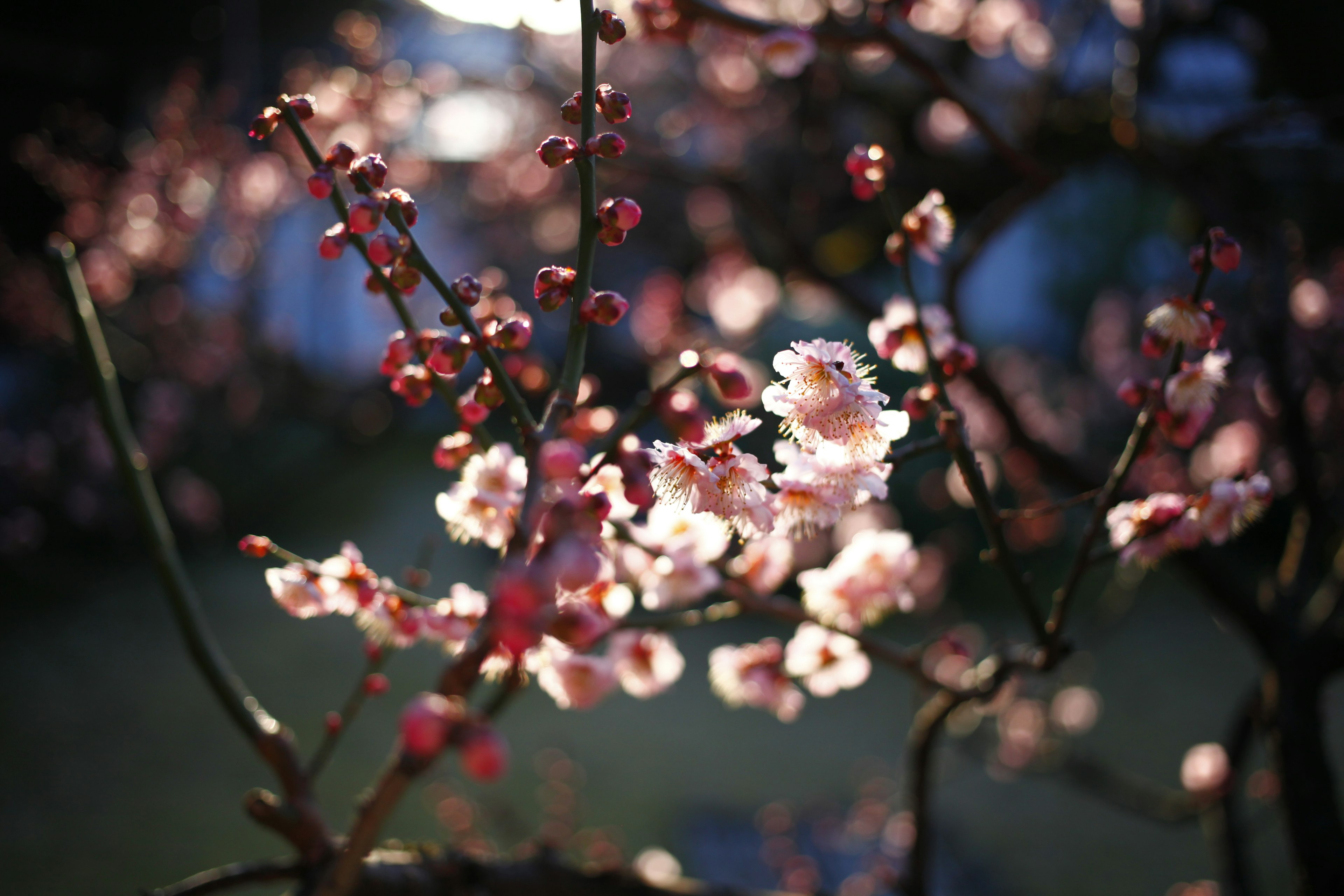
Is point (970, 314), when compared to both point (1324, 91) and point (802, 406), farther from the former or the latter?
point (802, 406)

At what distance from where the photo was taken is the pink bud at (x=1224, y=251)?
670mm

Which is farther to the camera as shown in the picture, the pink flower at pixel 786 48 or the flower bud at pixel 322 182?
the pink flower at pixel 786 48

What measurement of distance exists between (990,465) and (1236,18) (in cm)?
184

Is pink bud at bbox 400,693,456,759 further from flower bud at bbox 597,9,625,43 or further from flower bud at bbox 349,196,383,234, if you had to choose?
flower bud at bbox 597,9,625,43

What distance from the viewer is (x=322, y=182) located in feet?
1.87

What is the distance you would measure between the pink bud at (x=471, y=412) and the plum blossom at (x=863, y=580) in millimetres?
529

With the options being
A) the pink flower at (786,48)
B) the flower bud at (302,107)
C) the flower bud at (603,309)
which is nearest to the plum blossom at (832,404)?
the flower bud at (603,309)

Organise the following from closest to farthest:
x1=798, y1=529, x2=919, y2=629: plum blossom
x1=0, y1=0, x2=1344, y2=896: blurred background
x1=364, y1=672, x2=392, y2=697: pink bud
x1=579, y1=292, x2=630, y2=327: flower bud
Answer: x1=579, y1=292, x2=630, y2=327: flower bud → x1=364, y1=672, x2=392, y2=697: pink bud → x1=798, y1=529, x2=919, y2=629: plum blossom → x1=0, y1=0, x2=1344, y2=896: blurred background

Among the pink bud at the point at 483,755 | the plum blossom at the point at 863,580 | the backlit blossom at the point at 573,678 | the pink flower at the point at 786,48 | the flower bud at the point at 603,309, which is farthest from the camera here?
the pink flower at the point at 786,48

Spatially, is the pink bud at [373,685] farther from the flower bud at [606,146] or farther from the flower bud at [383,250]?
the flower bud at [606,146]

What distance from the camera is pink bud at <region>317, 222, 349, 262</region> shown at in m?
0.59

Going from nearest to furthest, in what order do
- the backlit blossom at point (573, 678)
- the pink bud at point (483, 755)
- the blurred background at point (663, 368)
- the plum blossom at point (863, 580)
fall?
the pink bud at point (483, 755), the backlit blossom at point (573, 678), the plum blossom at point (863, 580), the blurred background at point (663, 368)

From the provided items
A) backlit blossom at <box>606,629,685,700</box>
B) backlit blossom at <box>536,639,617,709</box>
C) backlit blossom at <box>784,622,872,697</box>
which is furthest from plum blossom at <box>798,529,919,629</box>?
backlit blossom at <box>536,639,617,709</box>

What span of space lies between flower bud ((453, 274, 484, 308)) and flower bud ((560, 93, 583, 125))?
13 centimetres
